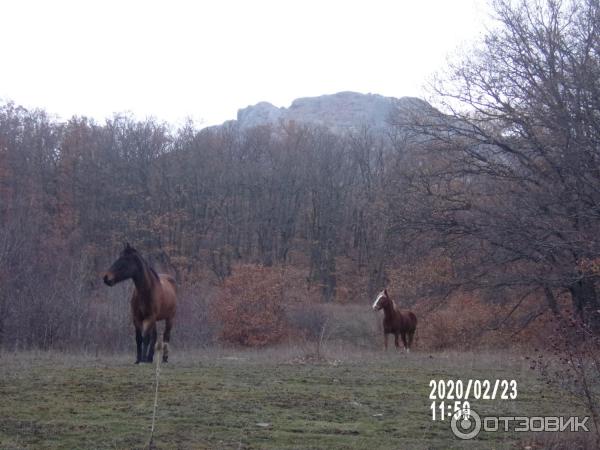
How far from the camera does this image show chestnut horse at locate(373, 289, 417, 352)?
2473cm

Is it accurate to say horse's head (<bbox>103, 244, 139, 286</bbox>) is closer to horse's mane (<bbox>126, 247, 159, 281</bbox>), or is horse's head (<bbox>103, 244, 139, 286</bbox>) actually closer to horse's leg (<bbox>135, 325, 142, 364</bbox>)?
horse's mane (<bbox>126, 247, 159, 281</bbox>)

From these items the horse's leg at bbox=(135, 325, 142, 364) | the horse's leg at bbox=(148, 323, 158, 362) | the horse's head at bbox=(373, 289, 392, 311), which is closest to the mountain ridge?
the horse's head at bbox=(373, 289, 392, 311)

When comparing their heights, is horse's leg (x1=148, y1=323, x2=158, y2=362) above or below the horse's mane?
below

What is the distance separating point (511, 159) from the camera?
24.4 meters

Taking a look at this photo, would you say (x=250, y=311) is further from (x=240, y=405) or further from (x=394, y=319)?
(x=240, y=405)

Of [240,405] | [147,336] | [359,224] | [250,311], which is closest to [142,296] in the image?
[147,336]

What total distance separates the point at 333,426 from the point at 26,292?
20.0m

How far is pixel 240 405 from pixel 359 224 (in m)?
45.1

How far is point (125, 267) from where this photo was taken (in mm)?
14789

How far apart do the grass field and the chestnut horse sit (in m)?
9.89

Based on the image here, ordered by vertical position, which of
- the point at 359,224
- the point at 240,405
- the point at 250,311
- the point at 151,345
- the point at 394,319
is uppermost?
the point at 359,224

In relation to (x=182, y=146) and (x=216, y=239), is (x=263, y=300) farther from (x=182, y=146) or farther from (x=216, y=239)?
(x=182, y=146)

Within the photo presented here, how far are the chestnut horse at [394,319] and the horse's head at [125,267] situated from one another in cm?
1122

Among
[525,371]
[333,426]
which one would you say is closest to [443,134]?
[525,371]
